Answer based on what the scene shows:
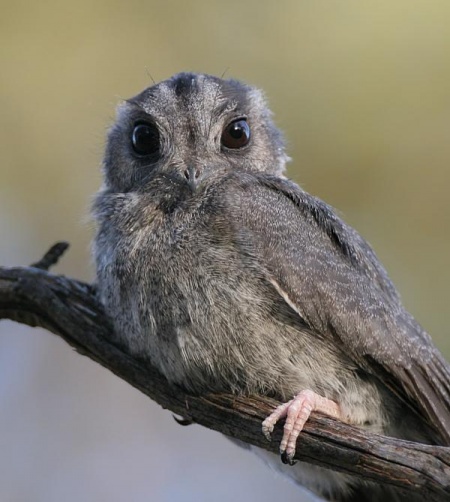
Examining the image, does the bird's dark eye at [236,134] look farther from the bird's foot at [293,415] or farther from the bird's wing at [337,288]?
the bird's foot at [293,415]

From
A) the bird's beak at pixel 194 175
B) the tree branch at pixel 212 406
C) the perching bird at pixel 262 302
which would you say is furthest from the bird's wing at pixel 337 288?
the tree branch at pixel 212 406

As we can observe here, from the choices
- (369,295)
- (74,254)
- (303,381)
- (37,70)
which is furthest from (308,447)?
(37,70)

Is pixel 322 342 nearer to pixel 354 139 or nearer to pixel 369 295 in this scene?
pixel 369 295

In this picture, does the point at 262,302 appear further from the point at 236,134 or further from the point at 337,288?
the point at 236,134

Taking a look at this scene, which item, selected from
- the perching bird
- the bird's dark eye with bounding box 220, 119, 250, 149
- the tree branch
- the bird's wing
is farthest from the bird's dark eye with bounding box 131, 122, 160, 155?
the tree branch

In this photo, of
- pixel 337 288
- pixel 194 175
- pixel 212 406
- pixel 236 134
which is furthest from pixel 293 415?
pixel 236 134

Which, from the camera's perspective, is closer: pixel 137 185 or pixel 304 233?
pixel 304 233

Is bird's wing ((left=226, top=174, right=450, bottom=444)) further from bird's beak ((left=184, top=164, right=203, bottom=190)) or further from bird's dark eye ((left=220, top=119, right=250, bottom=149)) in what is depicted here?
bird's dark eye ((left=220, top=119, right=250, bottom=149))
